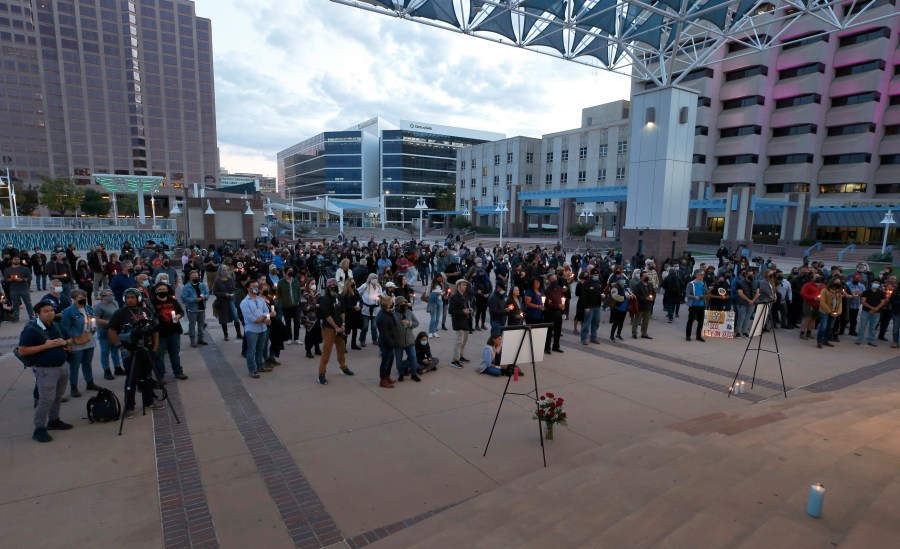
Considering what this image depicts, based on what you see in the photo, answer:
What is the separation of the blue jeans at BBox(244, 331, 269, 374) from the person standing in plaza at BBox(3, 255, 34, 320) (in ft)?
26.2

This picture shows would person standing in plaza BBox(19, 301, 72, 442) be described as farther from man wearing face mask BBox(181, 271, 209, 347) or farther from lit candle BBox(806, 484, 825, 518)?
lit candle BBox(806, 484, 825, 518)

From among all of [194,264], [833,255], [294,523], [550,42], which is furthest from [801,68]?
[294,523]

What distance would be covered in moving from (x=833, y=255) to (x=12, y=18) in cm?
13562

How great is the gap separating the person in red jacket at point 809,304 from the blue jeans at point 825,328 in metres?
0.57

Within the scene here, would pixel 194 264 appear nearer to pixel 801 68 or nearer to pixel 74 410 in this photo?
pixel 74 410

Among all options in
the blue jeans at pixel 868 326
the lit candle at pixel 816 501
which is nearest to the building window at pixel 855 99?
the blue jeans at pixel 868 326

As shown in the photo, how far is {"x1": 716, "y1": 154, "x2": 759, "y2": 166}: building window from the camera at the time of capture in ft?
180

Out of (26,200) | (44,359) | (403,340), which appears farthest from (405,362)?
(26,200)

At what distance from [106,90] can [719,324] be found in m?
121

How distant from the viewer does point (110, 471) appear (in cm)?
515

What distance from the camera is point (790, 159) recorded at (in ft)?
177

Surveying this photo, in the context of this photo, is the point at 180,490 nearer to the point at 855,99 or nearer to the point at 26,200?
the point at 855,99

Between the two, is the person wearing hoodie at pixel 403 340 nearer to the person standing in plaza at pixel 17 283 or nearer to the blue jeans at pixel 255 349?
the blue jeans at pixel 255 349

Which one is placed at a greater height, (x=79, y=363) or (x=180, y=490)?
(x=79, y=363)
